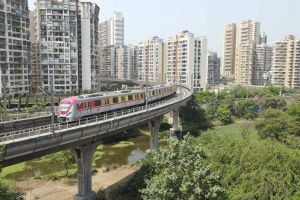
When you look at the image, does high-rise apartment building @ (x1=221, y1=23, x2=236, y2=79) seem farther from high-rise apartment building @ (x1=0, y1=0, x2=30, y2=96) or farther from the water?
the water

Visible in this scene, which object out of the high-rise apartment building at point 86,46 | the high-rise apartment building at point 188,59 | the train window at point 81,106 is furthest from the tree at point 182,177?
the high-rise apartment building at point 188,59

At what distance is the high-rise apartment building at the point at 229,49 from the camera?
171 metres

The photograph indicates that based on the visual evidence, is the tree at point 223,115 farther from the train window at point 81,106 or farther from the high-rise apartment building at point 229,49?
the high-rise apartment building at point 229,49

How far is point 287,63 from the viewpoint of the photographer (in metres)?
125

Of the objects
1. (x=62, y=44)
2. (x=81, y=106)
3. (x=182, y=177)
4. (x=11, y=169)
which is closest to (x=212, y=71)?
(x=62, y=44)

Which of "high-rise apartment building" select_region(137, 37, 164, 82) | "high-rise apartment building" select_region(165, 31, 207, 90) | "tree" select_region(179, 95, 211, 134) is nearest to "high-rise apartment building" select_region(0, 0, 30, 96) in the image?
"tree" select_region(179, 95, 211, 134)

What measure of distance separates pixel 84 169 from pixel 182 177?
12784 mm

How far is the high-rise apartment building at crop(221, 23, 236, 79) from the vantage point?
170625 mm

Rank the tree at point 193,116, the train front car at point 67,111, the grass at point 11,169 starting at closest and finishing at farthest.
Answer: the train front car at point 67,111 < the grass at point 11,169 < the tree at point 193,116

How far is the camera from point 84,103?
113 ft

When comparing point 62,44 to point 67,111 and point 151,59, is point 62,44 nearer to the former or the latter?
point 151,59

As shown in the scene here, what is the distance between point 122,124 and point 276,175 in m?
16.5

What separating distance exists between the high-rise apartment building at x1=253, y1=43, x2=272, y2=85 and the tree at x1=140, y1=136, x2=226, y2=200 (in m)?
128

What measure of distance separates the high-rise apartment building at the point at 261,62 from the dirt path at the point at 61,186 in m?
114
